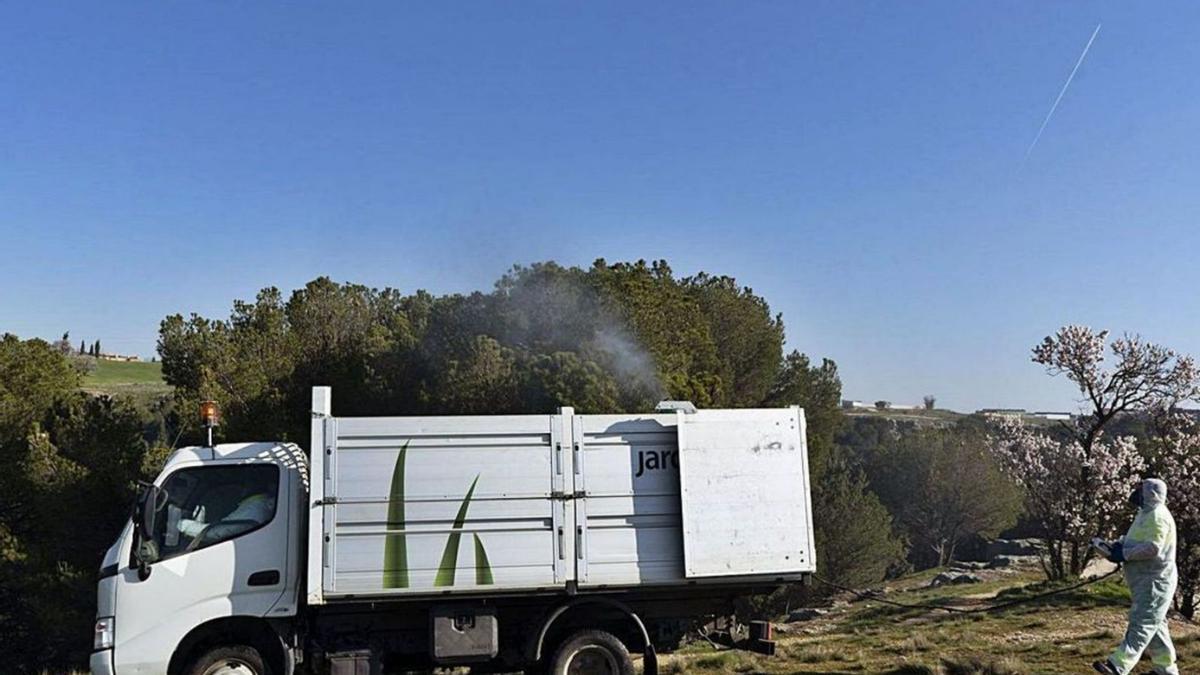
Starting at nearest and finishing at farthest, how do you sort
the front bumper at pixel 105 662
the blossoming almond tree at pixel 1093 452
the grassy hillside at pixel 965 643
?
1. the front bumper at pixel 105 662
2. the grassy hillside at pixel 965 643
3. the blossoming almond tree at pixel 1093 452

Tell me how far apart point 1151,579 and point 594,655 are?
200 inches

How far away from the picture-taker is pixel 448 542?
8.47 m

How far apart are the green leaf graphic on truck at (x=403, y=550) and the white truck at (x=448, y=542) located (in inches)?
0.5

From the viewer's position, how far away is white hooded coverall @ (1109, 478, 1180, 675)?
8273 mm

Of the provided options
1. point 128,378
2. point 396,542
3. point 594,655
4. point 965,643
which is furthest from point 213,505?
point 128,378

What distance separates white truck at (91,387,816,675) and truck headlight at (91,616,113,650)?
0.08ft

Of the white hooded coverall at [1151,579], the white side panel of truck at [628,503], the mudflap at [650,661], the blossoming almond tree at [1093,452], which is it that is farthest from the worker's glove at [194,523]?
the blossoming almond tree at [1093,452]

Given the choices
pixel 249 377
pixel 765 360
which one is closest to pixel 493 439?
pixel 249 377

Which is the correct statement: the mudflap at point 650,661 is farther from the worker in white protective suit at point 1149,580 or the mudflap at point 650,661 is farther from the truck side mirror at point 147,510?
the truck side mirror at point 147,510

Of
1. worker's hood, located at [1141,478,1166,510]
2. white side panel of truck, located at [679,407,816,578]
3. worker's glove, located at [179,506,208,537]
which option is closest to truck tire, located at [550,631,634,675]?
white side panel of truck, located at [679,407,816,578]

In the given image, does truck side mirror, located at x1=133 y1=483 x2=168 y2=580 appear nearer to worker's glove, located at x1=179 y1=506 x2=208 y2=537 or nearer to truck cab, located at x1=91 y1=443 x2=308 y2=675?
truck cab, located at x1=91 y1=443 x2=308 y2=675

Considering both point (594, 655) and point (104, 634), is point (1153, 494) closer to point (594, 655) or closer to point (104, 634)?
point (594, 655)

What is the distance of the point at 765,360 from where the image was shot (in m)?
27.7

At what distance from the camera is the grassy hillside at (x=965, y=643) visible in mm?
10164
